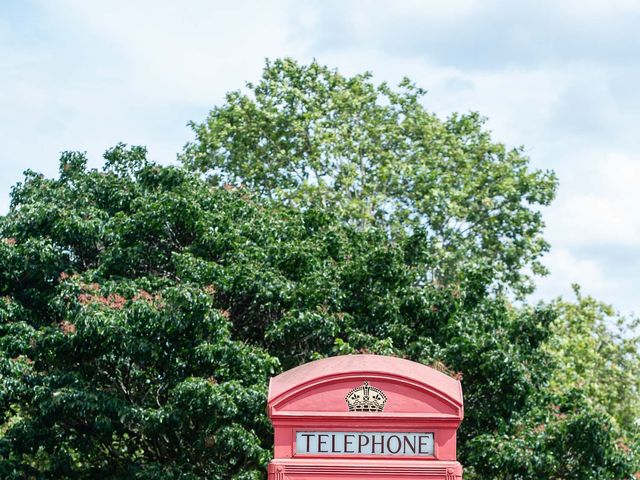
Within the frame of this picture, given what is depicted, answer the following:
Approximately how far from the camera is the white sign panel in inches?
343

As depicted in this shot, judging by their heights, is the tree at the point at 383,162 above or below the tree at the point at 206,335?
above

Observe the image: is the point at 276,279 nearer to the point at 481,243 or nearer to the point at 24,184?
the point at 24,184

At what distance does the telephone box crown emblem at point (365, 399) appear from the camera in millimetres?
8766

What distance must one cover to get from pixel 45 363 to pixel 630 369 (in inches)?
833

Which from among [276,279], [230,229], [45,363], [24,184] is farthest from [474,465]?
[24,184]

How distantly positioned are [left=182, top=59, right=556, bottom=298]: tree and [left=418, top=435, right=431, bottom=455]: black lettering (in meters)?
15.2

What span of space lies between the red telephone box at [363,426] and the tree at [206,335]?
4.12 m

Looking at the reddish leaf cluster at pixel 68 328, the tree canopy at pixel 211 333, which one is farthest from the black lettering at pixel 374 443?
the reddish leaf cluster at pixel 68 328

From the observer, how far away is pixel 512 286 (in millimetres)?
25453

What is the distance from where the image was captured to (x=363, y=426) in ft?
28.7

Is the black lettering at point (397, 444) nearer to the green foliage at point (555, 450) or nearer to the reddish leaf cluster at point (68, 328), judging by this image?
the green foliage at point (555, 450)

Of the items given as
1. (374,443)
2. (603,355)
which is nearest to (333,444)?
(374,443)

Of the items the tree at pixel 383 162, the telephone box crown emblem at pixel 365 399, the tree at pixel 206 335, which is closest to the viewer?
the telephone box crown emblem at pixel 365 399

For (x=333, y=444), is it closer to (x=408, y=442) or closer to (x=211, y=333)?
(x=408, y=442)
